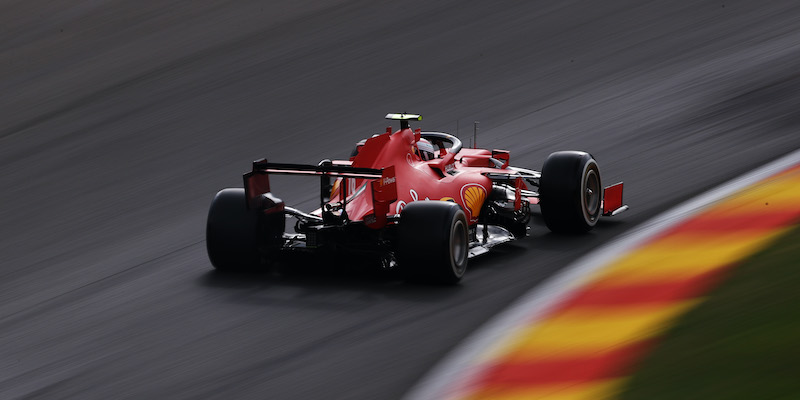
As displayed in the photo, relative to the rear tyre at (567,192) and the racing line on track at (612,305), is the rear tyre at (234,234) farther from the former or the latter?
the rear tyre at (567,192)

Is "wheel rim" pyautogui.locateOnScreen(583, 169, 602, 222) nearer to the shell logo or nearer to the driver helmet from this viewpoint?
the shell logo

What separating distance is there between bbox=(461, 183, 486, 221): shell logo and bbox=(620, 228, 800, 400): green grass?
239 cm

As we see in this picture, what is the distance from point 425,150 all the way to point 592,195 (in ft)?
4.61

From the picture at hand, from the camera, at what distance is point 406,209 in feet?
24.8

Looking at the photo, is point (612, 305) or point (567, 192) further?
point (567, 192)

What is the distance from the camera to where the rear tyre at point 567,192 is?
8.73m

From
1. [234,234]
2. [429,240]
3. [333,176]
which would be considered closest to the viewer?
[429,240]

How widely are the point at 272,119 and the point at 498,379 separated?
8.35 m

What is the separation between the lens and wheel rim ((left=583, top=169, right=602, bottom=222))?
896cm

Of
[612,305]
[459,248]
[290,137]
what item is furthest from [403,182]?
[290,137]

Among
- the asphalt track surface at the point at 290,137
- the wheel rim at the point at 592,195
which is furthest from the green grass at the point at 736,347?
the wheel rim at the point at 592,195

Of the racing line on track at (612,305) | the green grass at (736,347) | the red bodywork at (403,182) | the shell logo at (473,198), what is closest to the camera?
the green grass at (736,347)

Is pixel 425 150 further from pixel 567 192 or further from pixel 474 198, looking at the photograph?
pixel 567 192

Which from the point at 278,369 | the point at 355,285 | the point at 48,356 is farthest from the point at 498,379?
the point at 48,356
